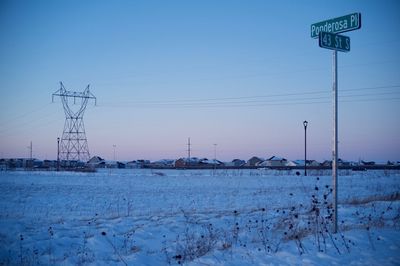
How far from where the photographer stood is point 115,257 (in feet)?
24.3

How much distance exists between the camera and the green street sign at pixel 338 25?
7270 mm

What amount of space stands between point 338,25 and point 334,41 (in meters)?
0.42

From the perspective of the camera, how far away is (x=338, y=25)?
7.59 metres

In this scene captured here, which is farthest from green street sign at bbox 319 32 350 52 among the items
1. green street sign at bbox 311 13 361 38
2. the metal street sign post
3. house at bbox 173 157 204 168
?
house at bbox 173 157 204 168

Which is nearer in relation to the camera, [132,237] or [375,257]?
[375,257]

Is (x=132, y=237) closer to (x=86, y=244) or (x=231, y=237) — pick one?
(x=86, y=244)

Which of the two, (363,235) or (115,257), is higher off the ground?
(363,235)

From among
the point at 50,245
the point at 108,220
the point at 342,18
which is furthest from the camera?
the point at 108,220

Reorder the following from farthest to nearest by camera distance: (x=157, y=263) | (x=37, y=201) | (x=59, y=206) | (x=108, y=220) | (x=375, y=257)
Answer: (x=37, y=201) < (x=59, y=206) < (x=108, y=220) < (x=157, y=263) < (x=375, y=257)

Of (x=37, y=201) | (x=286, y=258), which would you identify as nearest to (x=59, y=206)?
(x=37, y=201)

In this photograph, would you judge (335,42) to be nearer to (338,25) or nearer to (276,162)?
(338,25)

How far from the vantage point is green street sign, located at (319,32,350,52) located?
726 cm

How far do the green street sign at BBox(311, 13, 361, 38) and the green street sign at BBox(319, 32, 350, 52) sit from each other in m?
0.21

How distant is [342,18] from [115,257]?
6858 millimetres
